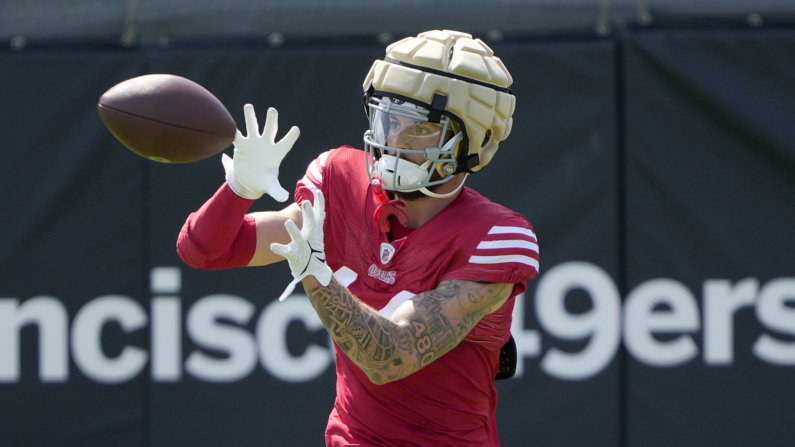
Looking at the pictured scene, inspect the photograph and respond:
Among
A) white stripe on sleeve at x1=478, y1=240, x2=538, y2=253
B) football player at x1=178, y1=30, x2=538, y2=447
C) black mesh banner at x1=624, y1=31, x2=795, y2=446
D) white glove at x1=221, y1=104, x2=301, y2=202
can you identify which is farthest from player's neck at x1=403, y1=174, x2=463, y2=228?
black mesh banner at x1=624, y1=31, x2=795, y2=446

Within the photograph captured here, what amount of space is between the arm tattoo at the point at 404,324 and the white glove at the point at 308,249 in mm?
45

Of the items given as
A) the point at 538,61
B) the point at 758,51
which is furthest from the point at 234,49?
the point at 758,51

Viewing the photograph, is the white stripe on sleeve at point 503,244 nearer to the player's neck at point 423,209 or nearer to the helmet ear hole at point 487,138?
the player's neck at point 423,209

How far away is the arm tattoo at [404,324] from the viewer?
1.87 metres

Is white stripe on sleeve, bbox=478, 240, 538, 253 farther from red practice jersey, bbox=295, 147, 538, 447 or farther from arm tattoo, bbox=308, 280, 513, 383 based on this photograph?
arm tattoo, bbox=308, 280, 513, 383

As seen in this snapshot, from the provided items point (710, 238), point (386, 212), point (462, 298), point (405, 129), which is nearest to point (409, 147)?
point (405, 129)

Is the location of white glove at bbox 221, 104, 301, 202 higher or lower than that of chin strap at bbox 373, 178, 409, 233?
higher

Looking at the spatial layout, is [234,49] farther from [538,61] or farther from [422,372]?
[422,372]

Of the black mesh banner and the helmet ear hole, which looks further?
the black mesh banner

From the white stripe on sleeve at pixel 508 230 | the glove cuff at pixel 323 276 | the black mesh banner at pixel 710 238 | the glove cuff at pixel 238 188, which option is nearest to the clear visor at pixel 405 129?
the white stripe on sleeve at pixel 508 230

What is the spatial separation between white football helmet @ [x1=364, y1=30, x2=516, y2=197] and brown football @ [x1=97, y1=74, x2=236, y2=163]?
430 millimetres

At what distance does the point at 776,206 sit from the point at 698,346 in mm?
757

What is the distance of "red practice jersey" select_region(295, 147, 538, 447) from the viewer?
2.20m

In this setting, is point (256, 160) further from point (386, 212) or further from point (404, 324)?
point (404, 324)
